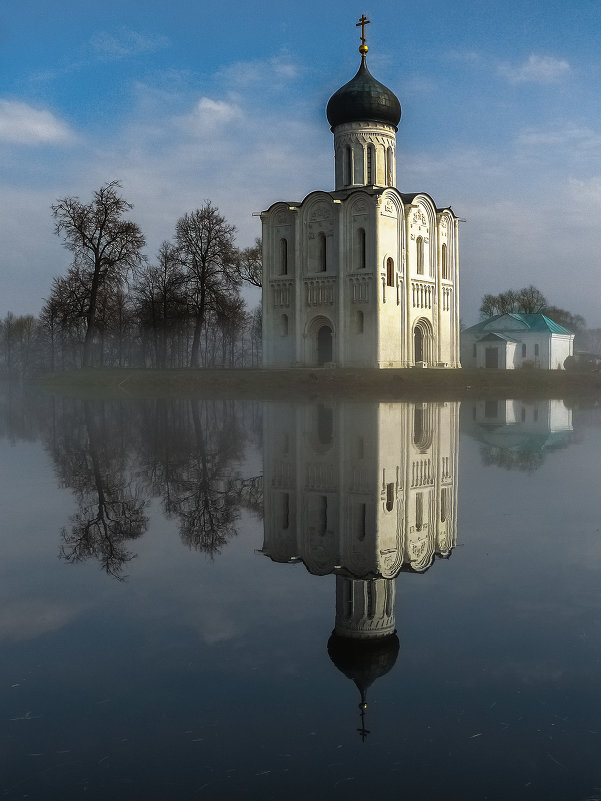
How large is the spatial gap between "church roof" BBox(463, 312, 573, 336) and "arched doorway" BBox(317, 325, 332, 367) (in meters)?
19.1

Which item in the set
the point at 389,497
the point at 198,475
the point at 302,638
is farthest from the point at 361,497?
the point at 302,638

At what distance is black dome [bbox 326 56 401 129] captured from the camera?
42.8m

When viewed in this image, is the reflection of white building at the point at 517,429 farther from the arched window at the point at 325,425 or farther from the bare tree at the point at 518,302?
the bare tree at the point at 518,302

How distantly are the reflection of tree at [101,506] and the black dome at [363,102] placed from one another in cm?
3328

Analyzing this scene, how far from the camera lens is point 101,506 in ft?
27.3

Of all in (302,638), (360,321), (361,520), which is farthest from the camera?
(360,321)

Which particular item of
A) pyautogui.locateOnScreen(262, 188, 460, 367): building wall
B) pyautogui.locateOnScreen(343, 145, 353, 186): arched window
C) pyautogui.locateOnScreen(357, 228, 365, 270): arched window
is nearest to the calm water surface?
pyautogui.locateOnScreen(262, 188, 460, 367): building wall

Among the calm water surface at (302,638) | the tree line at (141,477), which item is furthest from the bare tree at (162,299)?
the calm water surface at (302,638)

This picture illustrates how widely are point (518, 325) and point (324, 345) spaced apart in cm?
2079

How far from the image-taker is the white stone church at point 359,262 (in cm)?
4147

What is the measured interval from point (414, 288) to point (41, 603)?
4017 cm

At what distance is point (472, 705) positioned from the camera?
350 centimetres

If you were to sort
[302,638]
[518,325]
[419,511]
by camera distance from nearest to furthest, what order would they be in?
[302,638]
[419,511]
[518,325]

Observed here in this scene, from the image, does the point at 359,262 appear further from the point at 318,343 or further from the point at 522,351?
the point at 522,351
